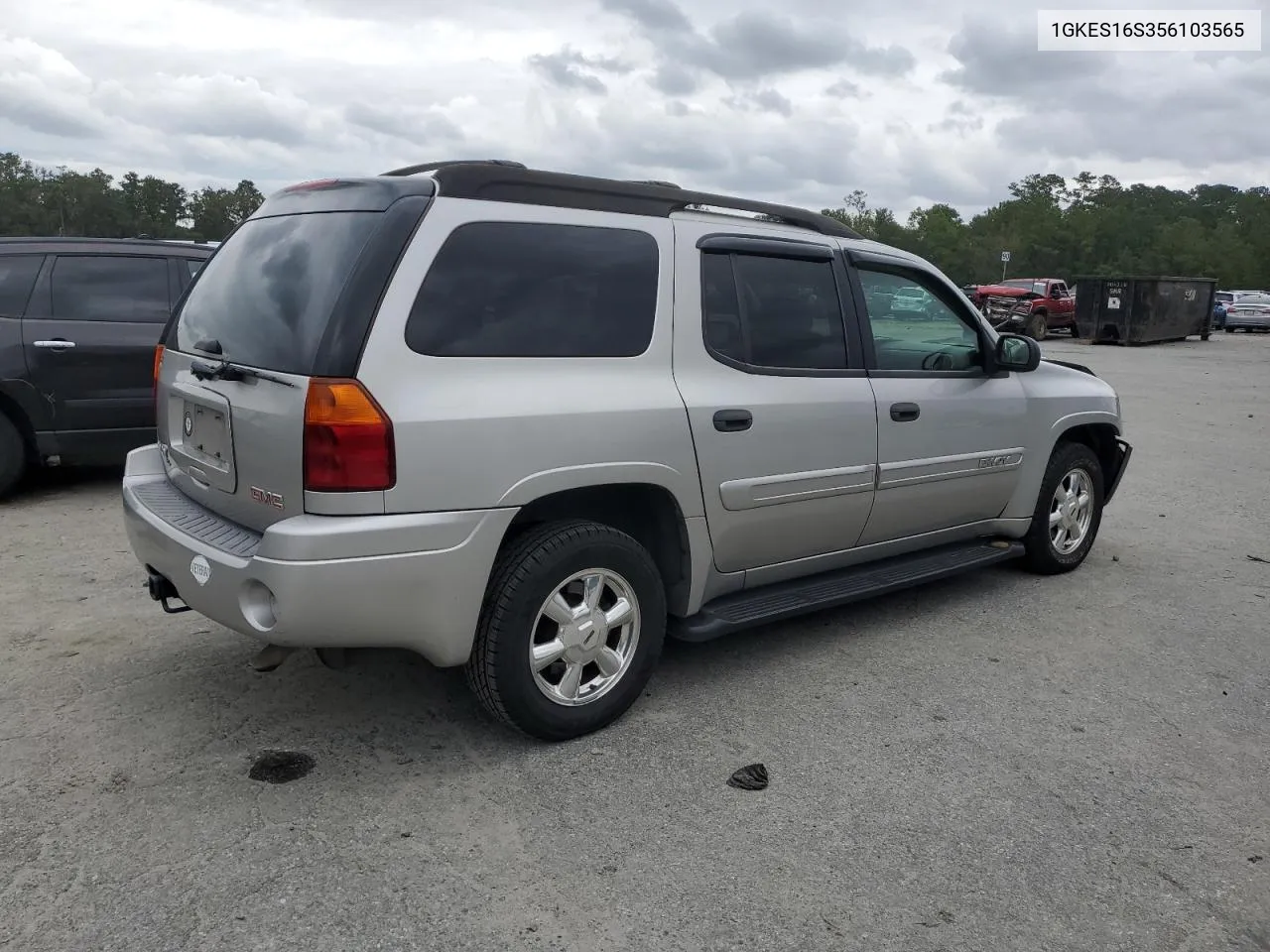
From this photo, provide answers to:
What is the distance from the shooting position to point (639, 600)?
3588 mm

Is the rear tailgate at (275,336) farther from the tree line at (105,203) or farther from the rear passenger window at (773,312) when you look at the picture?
the tree line at (105,203)

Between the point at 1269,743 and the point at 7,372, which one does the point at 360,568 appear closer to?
the point at 1269,743

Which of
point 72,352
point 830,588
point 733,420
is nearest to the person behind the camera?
point 733,420

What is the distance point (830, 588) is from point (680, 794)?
1.41 meters

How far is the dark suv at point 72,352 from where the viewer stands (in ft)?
21.8

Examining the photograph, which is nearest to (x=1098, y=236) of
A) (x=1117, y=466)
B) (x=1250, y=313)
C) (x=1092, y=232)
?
(x=1092, y=232)

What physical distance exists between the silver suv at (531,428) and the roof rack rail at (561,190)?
10mm

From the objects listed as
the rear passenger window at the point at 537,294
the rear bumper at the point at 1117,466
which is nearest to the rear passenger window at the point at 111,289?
the rear passenger window at the point at 537,294

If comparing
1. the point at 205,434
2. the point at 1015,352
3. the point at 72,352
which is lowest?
the point at 205,434

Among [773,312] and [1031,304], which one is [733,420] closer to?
[773,312]

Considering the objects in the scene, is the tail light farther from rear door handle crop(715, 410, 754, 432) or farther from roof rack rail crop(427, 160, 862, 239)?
rear door handle crop(715, 410, 754, 432)

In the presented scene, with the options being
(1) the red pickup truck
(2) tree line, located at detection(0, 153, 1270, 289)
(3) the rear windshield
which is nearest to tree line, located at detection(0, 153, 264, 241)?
(2) tree line, located at detection(0, 153, 1270, 289)

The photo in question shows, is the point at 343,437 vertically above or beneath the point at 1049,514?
above

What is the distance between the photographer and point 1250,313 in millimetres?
38000
